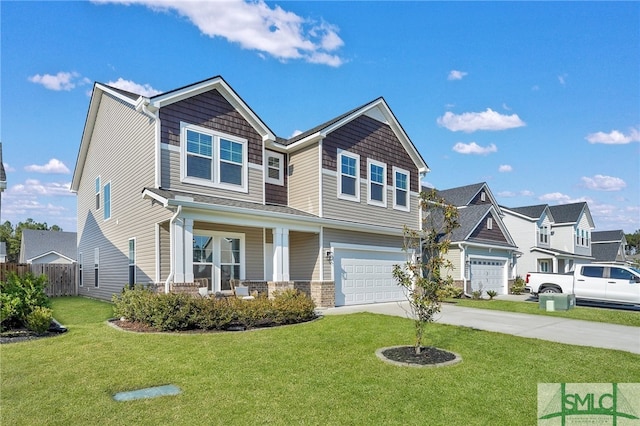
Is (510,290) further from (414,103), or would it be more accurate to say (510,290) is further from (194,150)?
(194,150)

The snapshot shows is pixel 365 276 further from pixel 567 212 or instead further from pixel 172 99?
pixel 567 212

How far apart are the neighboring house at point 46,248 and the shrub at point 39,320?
107 ft

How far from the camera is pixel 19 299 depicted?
9.61m

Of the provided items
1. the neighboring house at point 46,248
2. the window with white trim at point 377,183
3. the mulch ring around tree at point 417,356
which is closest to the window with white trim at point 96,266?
the window with white trim at point 377,183

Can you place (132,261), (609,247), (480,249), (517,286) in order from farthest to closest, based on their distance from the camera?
(609,247) < (517,286) < (480,249) < (132,261)

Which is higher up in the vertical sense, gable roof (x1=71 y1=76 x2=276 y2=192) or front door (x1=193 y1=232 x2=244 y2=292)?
gable roof (x1=71 y1=76 x2=276 y2=192)

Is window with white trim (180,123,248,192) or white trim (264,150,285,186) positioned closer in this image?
window with white trim (180,123,248,192)

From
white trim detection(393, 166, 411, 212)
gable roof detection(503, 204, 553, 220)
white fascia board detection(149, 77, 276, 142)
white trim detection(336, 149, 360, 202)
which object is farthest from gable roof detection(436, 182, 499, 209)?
white fascia board detection(149, 77, 276, 142)

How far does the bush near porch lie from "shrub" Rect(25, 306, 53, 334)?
76.8 inches

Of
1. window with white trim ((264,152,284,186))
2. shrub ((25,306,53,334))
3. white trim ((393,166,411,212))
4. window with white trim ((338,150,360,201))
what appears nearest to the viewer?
shrub ((25,306,53,334))

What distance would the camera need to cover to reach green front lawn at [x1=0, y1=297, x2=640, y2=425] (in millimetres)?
4887

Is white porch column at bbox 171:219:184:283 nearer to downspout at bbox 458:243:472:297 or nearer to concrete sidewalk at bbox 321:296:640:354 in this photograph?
concrete sidewalk at bbox 321:296:640:354

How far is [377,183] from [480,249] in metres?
10.2

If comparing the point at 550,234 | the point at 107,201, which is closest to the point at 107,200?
the point at 107,201
